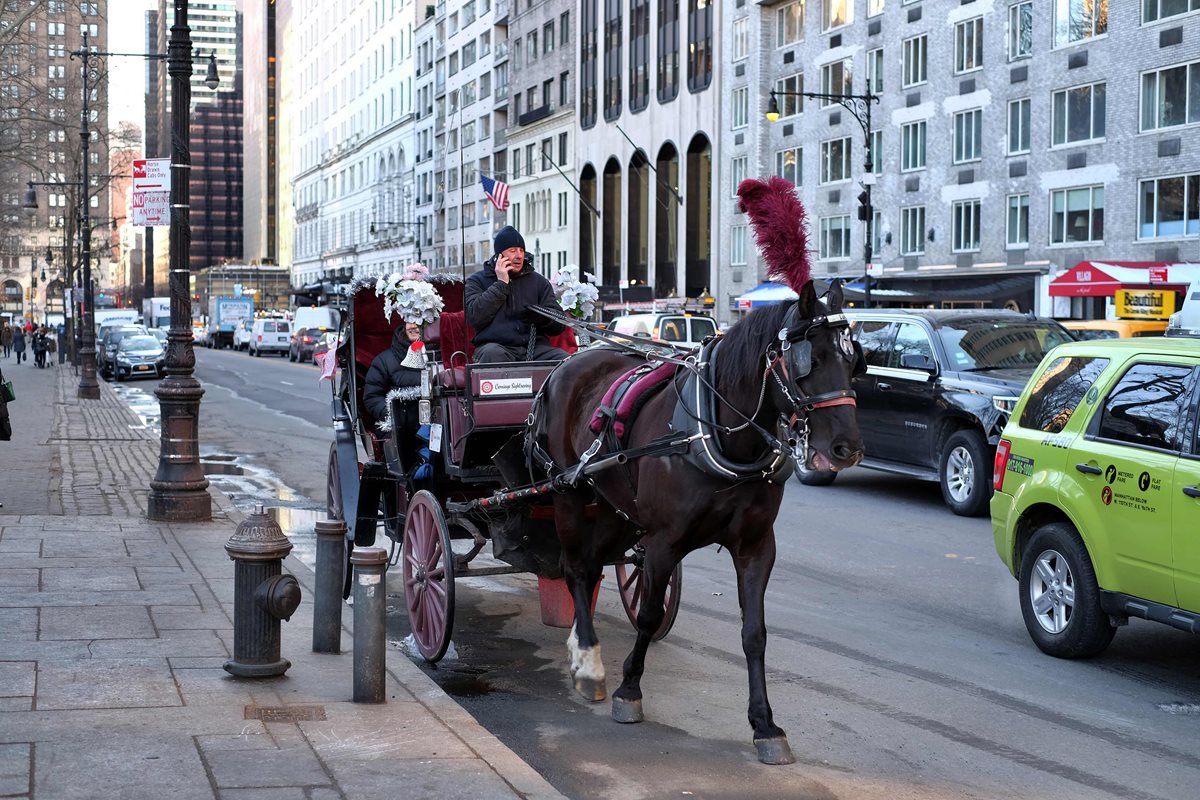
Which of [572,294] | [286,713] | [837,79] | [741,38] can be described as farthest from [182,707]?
[741,38]

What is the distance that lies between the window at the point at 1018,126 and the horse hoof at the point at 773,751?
133 feet

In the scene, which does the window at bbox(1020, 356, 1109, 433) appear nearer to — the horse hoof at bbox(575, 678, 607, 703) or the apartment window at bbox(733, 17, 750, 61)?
the horse hoof at bbox(575, 678, 607, 703)

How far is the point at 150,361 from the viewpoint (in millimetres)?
49219

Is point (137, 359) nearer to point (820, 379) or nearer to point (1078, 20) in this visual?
point (1078, 20)

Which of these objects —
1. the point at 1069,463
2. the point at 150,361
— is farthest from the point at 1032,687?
the point at 150,361

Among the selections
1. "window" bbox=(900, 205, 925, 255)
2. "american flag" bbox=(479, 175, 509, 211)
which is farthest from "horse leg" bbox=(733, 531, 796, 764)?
"window" bbox=(900, 205, 925, 255)

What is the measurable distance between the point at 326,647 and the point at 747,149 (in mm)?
54597

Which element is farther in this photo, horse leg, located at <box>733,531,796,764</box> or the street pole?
the street pole

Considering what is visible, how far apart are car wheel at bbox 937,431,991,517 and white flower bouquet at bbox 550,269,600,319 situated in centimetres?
622

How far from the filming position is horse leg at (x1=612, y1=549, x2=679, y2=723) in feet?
22.1

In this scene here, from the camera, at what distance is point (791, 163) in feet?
189

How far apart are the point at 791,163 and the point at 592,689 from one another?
51734 mm

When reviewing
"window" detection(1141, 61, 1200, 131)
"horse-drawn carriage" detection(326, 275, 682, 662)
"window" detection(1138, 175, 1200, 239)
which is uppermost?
"window" detection(1141, 61, 1200, 131)

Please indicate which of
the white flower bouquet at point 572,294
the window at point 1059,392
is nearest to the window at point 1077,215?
the window at point 1059,392
